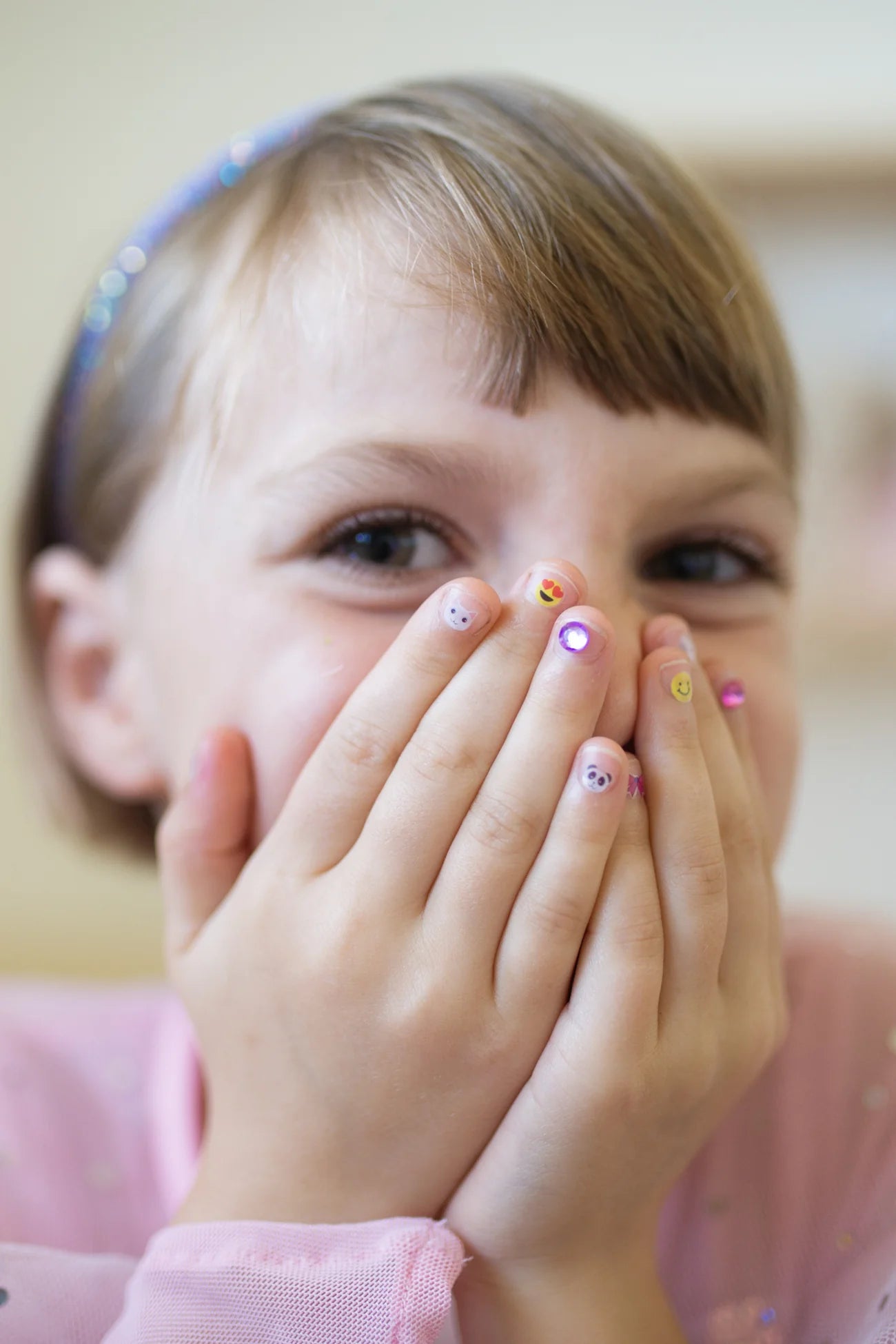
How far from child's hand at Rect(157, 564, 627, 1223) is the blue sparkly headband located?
1.44 ft

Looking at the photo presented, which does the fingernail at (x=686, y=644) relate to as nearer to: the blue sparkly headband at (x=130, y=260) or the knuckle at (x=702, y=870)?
the knuckle at (x=702, y=870)

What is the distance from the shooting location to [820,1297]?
64cm

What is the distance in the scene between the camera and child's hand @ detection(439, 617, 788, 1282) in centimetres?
52

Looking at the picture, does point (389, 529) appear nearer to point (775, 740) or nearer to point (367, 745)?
point (367, 745)

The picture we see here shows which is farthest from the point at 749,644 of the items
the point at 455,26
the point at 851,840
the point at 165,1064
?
the point at 455,26

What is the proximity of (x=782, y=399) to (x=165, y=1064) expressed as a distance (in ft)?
2.16

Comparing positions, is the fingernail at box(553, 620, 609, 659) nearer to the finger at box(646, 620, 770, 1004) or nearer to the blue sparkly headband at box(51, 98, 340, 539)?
the finger at box(646, 620, 770, 1004)

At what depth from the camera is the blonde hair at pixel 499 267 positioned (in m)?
0.61

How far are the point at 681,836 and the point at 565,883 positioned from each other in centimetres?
6

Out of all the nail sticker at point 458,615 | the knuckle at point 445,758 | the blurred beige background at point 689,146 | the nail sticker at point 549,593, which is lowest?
the knuckle at point 445,758

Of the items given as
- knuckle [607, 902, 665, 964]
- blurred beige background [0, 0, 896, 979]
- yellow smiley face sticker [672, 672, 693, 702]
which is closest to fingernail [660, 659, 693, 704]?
yellow smiley face sticker [672, 672, 693, 702]

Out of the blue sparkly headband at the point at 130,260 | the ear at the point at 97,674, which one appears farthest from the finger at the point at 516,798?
the blue sparkly headband at the point at 130,260

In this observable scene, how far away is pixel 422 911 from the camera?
0.55 meters

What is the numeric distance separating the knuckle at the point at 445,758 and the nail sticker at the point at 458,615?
0.17 feet
